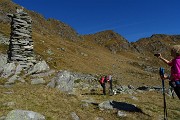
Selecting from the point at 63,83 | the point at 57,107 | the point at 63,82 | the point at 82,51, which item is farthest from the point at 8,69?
the point at 82,51

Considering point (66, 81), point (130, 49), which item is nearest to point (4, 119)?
point (66, 81)

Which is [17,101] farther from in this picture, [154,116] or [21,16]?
[21,16]

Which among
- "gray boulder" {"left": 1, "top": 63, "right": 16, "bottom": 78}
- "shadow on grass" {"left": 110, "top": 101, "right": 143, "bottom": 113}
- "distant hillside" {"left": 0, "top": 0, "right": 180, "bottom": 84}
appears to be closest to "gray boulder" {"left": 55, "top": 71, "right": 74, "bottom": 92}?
"gray boulder" {"left": 1, "top": 63, "right": 16, "bottom": 78}

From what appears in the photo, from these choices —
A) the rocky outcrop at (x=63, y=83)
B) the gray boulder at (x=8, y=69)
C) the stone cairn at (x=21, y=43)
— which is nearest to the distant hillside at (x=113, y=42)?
the stone cairn at (x=21, y=43)

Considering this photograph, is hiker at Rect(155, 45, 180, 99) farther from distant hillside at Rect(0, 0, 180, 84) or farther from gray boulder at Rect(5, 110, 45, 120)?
distant hillside at Rect(0, 0, 180, 84)

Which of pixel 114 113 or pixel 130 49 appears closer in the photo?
pixel 114 113

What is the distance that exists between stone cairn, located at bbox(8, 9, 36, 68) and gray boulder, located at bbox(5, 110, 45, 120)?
17433mm

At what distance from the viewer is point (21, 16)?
33.9 metres

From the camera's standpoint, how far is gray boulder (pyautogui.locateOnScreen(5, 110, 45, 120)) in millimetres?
14952

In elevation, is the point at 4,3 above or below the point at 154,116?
above

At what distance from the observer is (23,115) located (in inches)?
600

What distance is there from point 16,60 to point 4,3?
108 meters

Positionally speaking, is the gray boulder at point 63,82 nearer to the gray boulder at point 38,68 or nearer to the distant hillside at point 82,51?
the gray boulder at point 38,68

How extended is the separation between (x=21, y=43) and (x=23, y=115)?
1918 centimetres
